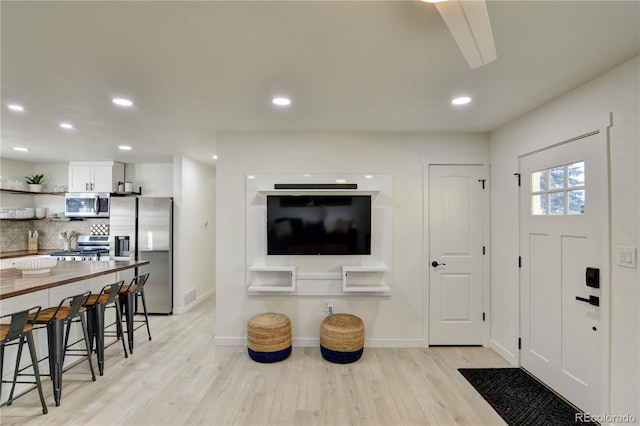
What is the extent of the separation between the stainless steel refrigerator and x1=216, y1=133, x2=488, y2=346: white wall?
1672 mm

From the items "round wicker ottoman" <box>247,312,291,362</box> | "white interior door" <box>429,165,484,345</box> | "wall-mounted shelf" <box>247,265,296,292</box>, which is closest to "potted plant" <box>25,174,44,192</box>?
"wall-mounted shelf" <box>247,265,296,292</box>

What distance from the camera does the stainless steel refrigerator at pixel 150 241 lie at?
4641mm

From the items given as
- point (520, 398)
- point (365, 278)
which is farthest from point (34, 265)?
point (520, 398)

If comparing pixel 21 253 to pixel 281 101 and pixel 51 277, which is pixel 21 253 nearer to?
pixel 51 277

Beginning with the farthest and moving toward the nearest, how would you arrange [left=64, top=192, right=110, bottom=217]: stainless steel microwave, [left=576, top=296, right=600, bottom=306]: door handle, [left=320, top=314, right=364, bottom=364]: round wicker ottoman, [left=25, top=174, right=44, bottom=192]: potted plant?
1. [left=25, top=174, right=44, bottom=192]: potted plant
2. [left=64, top=192, right=110, bottom=217]: stainless steel microwave
3. [left=320, top=314, right=364, bottom=364]: round wicker ottoman
4. [left=576, top=296, right=600, bottom=306]: door handle

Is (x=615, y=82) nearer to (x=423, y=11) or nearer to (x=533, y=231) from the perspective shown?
(x=533, y=231)

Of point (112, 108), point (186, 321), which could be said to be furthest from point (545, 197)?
point (186, 321)

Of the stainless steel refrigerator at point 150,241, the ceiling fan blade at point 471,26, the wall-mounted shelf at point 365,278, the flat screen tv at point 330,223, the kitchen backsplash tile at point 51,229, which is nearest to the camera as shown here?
the ceiling fan blade at point 471,26

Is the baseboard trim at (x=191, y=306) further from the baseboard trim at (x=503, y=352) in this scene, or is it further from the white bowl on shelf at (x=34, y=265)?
the baseboard trim at (x=503, y=352)

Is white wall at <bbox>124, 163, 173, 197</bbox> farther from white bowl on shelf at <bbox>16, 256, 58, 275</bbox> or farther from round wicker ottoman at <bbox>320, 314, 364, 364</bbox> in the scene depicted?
round wicker ottoman at <bbox>320, 314, 364, 364</bbox>

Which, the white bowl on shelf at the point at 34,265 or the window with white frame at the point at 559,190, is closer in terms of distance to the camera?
the window with white frame at the point at 559,190

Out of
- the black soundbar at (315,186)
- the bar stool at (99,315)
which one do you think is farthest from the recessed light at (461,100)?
the bar stool at (99,315)

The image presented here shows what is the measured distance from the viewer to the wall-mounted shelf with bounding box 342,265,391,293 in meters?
3.28

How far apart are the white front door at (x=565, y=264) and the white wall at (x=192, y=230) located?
4.64 m
